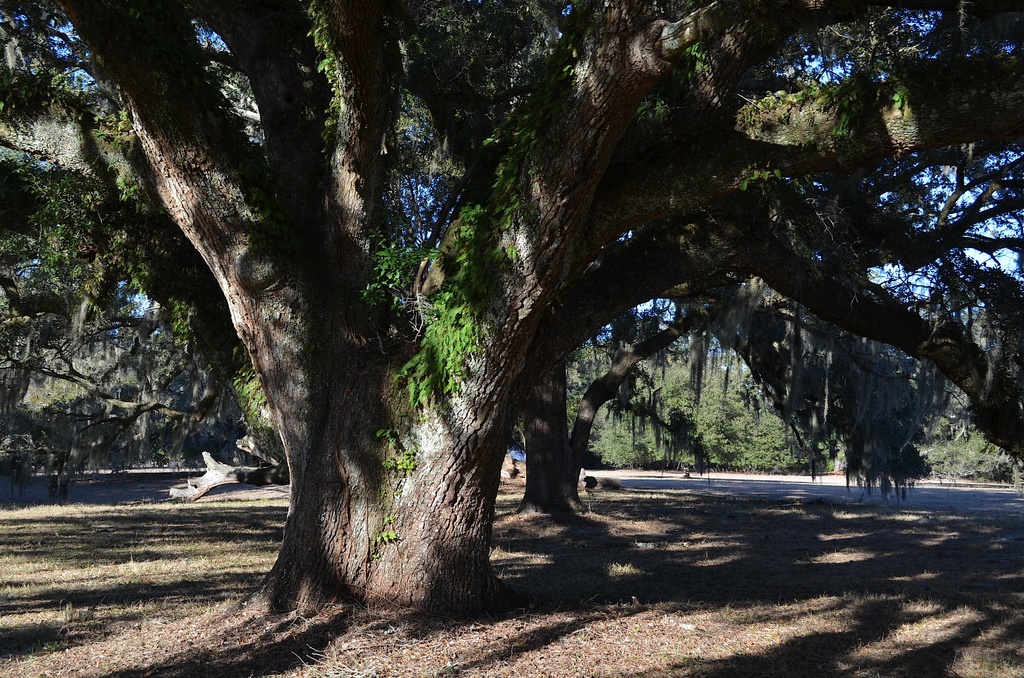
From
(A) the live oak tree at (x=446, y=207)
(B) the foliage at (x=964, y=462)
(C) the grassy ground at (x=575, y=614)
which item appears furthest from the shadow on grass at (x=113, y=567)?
(B) the foliage at (x=964, y=462)

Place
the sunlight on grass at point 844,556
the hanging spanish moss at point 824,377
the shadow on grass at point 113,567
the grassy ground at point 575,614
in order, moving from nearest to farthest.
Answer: the grassy ground at point 575,614 < the shadow on grass at point 113,567 < the sunlight on grass at point 844,556 < the hanging spanish moss at point 824,377

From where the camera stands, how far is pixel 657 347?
14203mm

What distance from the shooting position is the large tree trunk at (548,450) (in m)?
13.3

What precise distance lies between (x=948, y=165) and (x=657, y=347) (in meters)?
6.23

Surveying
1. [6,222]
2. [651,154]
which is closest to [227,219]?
[6,222]

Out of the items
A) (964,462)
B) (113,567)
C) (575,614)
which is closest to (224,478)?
(113,567)

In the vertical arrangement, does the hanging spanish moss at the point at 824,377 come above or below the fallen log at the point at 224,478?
above

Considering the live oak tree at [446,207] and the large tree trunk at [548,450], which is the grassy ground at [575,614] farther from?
the large tree trunk at [548,450]

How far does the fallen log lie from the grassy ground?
21.2 feet

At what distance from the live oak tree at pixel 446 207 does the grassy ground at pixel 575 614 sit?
51cm

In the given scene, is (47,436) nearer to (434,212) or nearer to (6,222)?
(434,212)

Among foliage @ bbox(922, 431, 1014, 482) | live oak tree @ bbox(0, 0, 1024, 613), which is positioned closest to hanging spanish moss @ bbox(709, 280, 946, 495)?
live oak tree @ bbox(0, 0, 1024, 613)

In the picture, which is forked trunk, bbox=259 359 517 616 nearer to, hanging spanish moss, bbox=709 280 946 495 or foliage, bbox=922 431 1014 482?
hanging spanish moss, bbox=709 280 946 495

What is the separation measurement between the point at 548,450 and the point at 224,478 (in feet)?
31.0
